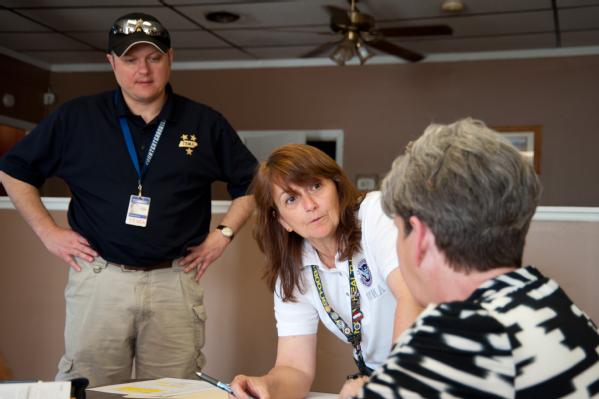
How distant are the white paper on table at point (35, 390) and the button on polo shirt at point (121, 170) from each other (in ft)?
3.00

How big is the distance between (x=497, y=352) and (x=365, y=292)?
3.01 feet

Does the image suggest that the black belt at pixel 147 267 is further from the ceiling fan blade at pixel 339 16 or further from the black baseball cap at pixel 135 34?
the ceiling fan blade at pixel 339 16

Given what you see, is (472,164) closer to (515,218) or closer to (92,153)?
(515,218)

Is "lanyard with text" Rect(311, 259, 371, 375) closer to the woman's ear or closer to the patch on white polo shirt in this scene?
the patch on white polo shirt

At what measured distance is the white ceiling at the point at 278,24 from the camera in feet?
17.7

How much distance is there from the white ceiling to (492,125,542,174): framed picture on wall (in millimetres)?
760

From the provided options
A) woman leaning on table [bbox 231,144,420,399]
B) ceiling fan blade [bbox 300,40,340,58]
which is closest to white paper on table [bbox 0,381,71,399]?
woman leaning on table [bbox 231,144,420,399]

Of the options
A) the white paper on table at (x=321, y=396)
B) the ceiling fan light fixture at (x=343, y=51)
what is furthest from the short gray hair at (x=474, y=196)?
the ceiling fan light fixture at (x=343, y=51)

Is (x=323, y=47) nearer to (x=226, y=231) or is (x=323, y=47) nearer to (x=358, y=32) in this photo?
(x=358, y=32)

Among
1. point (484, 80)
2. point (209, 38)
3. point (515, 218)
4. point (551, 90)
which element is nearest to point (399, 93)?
point (484, 80)

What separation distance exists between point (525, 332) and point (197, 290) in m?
1.74

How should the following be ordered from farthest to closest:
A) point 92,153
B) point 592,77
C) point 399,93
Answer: point 399,93, point 592,77, point 92,153

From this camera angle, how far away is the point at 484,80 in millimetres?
6754

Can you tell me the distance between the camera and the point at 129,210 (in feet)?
7.57
